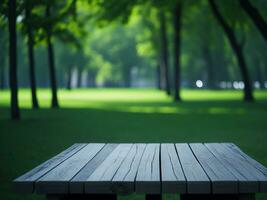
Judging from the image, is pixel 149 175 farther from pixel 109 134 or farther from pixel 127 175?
pixel 109 134

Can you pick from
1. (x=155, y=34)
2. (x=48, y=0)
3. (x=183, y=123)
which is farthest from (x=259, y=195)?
(x=155, y=34)

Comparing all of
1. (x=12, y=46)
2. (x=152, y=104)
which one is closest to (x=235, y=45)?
(x=152, y=104)

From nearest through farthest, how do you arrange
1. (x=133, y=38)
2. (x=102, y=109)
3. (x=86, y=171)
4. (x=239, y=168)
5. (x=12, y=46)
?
1. (x=86, y=171)
2. (x=239, y=168)
3. (x=12, y=46)
4. (x=102, y=109)
5. (x=133, y=38)

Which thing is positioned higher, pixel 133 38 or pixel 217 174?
pixel 133 38

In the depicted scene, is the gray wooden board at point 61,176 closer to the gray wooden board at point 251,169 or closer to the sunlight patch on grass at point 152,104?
the gray wooden board at point 251,169

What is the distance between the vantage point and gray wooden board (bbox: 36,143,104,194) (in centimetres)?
443

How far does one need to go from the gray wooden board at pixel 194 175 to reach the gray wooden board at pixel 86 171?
885 mm

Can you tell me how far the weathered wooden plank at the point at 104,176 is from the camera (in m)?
4.40

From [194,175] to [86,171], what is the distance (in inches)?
40.7

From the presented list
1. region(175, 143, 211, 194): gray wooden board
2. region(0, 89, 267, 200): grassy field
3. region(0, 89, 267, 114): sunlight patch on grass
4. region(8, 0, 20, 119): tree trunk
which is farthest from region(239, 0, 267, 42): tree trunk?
region(175, 143, 211, 194): gray wooden board

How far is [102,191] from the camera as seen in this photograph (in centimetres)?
441

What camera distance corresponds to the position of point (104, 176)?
4.66 metres

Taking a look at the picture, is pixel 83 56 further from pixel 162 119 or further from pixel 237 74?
pixel 162 119

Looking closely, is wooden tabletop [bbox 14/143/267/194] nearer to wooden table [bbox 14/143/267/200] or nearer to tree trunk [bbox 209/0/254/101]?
wooden table [bbox 14/143/267/200]
